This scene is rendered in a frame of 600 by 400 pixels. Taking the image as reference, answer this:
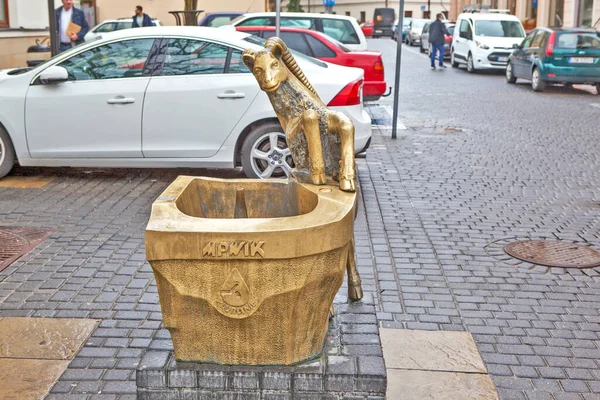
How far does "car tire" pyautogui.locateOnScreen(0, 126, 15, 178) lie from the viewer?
9.27 metres

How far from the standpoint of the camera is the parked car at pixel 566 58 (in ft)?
68.9

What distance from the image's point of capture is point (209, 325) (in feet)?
10.6

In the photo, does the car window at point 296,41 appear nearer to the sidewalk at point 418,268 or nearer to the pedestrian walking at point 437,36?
the sidewalk at point 418,268

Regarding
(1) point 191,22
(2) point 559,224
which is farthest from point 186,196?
(1) point 191,22

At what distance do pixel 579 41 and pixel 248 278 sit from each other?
2019 centimetres

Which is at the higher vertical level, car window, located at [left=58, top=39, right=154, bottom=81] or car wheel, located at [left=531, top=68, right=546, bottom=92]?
car window, located at [left=58, top=39, right=154, bottom=81]

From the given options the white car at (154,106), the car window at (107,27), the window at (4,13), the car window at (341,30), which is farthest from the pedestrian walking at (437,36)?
the white car at (154,106)

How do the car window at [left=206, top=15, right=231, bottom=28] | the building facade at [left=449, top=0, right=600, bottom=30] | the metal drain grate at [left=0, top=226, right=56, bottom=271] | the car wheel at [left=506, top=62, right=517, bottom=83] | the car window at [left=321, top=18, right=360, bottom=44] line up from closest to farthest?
the metal drain grate at [left=0, top=226, right=56, bottom=271] → the car window at [left=321, top=18, right=360, bottom=44] → the car window at [left=206, top=15, right=231, bottom=28] → the car wheel at [left=506, top=62, right=517, bottom=83] → the building facade at [left=449, top=0, right=600, bottom=30]

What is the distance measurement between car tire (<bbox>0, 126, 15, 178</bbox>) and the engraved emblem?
688 centimetres

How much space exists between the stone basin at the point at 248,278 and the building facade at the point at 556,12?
95.6 ft

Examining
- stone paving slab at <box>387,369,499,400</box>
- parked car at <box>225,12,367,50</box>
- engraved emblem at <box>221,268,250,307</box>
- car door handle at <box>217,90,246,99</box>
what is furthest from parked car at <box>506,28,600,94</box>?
engraved emblem at <box>221,268,250,307</box>

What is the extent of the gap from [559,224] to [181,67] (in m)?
4.23

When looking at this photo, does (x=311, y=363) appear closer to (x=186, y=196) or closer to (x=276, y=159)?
(x=186, y=196)

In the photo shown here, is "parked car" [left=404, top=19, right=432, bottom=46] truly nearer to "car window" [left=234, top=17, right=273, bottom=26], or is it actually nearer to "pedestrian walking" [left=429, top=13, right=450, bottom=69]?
"pedestrian walking" [left=429, top=13, right=450, bottom=69]
